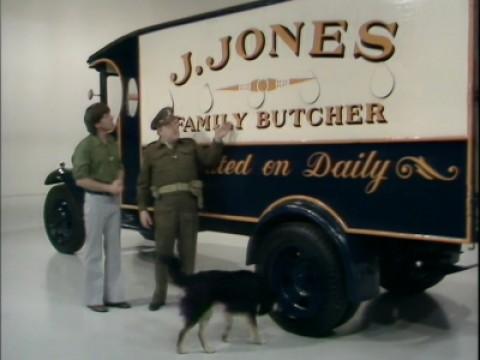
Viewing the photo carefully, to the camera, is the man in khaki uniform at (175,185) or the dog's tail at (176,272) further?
the man in khaki uniform at (175,185)

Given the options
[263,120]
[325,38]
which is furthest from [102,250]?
[325,38]

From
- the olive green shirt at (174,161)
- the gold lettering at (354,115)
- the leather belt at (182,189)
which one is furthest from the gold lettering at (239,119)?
the gold lettering at (354,115)

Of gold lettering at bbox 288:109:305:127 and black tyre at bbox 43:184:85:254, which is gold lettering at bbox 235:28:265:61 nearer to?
gold lettering at bbox 288:109:305:127

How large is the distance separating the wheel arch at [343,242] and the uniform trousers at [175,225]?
1.32 ft

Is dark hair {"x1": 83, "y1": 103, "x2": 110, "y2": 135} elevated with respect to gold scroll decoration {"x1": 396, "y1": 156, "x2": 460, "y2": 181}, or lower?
elevated

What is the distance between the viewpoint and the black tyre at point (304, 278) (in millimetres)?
3211

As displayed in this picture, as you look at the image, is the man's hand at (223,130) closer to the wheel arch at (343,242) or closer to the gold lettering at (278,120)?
the gold lettering at (278,120)

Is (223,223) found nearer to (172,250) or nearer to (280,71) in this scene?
(172,250)

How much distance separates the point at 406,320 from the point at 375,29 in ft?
5.34

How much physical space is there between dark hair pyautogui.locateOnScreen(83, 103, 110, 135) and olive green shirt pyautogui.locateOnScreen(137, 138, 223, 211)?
0.45 metres

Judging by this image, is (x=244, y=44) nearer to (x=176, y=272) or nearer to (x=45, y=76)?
(x=176, y=272)

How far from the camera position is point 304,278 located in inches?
133

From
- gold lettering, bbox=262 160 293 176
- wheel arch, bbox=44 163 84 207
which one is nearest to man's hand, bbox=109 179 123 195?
wheel arch, bbox=44 163 84 207

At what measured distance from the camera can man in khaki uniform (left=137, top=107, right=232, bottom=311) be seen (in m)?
3.38
